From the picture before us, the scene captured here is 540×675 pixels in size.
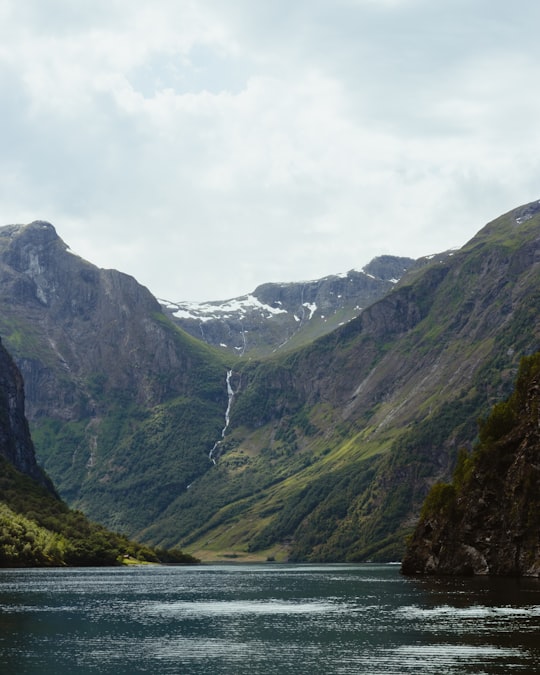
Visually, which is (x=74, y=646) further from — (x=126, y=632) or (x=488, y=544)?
(x=488, y=544)

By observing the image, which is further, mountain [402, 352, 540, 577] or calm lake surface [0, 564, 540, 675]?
mountain [402, 352, 540, 577]

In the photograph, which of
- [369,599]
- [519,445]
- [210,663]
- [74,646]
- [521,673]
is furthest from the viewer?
[519,445]

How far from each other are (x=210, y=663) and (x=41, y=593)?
95.8 m

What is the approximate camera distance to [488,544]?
194m

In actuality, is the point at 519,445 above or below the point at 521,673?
above

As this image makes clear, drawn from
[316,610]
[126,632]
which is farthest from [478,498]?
[126,632]

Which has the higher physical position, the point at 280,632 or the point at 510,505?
the point at 510,505

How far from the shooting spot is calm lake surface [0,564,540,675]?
252 ft

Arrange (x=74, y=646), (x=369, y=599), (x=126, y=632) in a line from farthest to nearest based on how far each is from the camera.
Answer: (x=369, y=599) < (x=126, y=632) < (x=74, y=646)

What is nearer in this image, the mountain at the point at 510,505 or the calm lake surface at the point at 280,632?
the calm lake surface at the point at 280,632

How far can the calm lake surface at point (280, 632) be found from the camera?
7688 cm

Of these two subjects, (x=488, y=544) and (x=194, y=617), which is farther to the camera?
(x=488, y=544)

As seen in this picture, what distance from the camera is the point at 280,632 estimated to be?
4050 inches

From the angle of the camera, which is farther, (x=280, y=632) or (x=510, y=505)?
(x=510, y=505)
